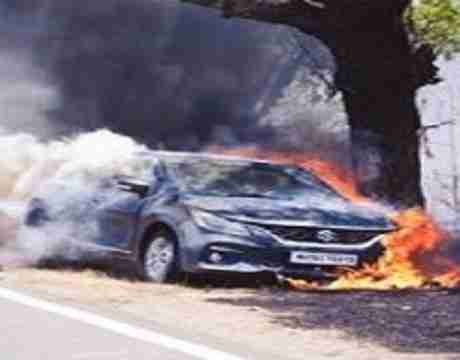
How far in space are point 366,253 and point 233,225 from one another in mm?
1398

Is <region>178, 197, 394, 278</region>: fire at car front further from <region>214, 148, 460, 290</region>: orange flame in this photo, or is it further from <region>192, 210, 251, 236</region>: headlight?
<region>214, 148, 460, 290</region>: orange flame

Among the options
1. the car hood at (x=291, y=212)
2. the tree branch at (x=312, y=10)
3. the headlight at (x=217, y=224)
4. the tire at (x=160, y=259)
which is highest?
the tree branch at (x=312, y=10)

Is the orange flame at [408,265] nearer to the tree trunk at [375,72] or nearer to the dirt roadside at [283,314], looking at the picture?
the dirt roadside at [283,314]

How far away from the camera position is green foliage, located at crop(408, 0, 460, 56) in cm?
1358

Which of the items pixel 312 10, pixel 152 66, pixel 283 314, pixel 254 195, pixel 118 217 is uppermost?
pixel 152 66

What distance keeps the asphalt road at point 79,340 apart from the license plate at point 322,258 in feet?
9.17

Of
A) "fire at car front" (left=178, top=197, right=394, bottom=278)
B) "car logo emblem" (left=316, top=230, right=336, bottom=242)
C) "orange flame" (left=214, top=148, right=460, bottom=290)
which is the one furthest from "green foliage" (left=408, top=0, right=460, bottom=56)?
"car logo emblem" (left=316, top=230, right=336, bottom=242)

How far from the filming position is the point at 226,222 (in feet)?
46.2

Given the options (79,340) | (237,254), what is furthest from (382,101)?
(79,340)

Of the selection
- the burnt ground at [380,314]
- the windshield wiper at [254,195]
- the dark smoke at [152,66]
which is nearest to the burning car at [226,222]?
the windshield wiper at [254,195]

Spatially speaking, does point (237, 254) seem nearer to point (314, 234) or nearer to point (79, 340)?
point (314, 234)

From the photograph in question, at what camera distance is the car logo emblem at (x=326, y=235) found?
1424cm

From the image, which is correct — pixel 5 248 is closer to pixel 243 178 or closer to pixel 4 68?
pixel 243 178

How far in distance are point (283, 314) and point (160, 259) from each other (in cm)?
253
